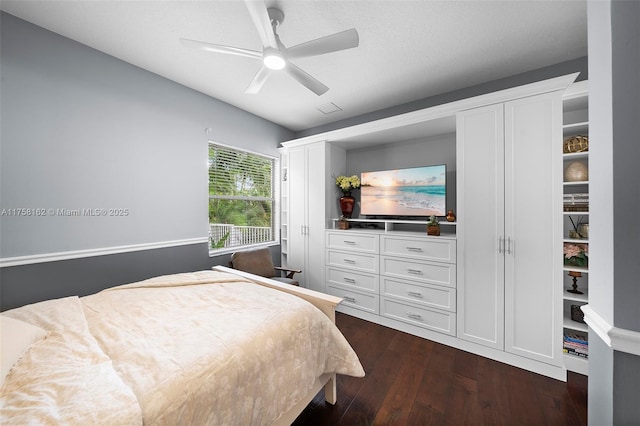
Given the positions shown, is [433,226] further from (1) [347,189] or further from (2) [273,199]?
(2) [273,199]

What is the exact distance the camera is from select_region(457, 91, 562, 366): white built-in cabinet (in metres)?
1.97

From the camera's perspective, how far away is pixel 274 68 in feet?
5.66

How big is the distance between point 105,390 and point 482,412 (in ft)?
6.93

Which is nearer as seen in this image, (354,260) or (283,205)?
Result: (354,260)

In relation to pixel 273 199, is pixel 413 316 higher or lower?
lower

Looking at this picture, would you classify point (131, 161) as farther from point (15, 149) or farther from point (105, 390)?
point (105, 390)

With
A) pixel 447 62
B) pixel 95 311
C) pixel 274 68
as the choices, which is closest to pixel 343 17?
pixel 274 68

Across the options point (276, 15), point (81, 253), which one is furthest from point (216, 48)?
point (81, 253)

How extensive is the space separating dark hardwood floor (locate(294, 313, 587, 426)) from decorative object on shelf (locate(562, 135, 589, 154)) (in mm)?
1881

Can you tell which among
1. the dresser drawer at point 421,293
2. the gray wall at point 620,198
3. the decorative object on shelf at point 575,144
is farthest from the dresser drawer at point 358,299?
the decorative object on shelf at point 575,144

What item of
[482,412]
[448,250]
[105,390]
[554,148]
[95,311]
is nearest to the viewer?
[105,390]

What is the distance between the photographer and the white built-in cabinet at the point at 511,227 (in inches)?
77.6

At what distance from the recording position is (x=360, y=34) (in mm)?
1913

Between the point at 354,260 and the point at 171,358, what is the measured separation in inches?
92.5
